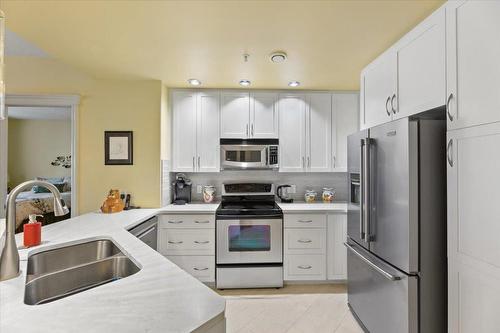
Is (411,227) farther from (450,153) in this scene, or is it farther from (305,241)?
(305,241)

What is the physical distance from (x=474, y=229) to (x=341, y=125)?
2266mm

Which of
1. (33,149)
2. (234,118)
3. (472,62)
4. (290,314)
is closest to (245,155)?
(234,118)

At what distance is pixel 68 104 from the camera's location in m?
2.87

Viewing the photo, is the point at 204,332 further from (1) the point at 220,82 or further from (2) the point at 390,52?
(1) the point at 220,82

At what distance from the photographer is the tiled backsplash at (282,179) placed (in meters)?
3.47

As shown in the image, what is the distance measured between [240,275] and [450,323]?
6.21 feet

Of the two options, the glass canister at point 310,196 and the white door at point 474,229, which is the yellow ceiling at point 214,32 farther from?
the glass canister at point 310,196

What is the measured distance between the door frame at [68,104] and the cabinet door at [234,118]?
5.53 feet

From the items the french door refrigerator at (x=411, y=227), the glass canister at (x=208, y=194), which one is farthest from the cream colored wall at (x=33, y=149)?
the french door refrigerator at (x=411, y=227)

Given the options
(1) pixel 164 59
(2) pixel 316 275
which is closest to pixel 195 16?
(1) pixel 164 59

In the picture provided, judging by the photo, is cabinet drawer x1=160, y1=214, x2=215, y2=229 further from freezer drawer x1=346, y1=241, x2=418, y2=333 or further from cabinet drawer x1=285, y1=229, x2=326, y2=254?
freezer drawer x1=346, y1=241, x2=418, y2=333

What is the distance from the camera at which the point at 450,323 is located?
134 cm

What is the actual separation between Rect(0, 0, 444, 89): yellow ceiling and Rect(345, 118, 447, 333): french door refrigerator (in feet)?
2.43

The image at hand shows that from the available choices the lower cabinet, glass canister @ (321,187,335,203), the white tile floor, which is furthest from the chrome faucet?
glass canister @ (321,187,335,203)
